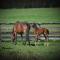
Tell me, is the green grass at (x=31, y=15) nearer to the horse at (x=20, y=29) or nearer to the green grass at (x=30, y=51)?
the horse at (x=20, y=29)

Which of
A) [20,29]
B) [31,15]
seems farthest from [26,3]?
[20,29]

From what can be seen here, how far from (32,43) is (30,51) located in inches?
2.9

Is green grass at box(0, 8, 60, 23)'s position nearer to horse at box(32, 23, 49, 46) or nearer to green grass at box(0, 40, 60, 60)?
horse at box(32, 23, 49, 46)

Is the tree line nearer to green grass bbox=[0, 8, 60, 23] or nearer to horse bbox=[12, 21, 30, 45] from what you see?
green grass bbox=[0, 8, 60, 23]

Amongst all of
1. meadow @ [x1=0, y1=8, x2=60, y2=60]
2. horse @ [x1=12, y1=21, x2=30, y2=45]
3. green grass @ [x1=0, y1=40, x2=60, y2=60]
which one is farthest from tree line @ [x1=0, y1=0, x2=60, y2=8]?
green grass @ [x1=0, y1=40, x2=60, y2=60]

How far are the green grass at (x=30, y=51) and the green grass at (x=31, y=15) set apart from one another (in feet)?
0.70

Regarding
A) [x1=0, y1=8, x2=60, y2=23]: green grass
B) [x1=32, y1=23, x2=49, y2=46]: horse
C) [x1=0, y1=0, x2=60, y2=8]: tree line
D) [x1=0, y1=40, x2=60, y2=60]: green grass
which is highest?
[x1=0, y1=0, x2=60, y2=8]: tree line

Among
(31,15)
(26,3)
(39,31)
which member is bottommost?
(39,31)

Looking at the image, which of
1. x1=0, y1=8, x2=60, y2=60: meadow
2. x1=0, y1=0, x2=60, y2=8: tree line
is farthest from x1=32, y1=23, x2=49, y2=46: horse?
x1=0, y1=0, x2=60, y2=8: tree line

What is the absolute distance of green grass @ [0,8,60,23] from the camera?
250 cm

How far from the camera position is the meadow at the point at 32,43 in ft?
8.21

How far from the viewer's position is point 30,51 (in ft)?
8.38

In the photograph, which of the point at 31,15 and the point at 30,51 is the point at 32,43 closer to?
the point at 30,51

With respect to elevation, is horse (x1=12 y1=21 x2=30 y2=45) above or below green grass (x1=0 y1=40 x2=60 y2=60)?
above
